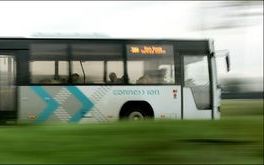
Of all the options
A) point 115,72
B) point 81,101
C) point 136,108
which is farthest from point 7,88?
point 136,108

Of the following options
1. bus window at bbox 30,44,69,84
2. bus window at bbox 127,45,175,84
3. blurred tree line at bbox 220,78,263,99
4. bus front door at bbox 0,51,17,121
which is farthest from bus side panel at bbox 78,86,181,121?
blurred tree line at bbox 220,78,263,99

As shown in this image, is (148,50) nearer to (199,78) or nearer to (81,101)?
(199,78)

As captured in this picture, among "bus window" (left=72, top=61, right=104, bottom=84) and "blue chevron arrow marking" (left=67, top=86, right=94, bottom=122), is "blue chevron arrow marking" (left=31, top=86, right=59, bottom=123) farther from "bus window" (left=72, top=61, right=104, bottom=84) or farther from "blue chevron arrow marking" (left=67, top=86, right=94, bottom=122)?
"bus window" (left=72, top=61, right=104, bottom=84)

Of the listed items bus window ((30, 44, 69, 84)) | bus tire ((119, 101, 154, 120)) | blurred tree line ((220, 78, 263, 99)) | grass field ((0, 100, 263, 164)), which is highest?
bus window ((30, 44, 69, 84))

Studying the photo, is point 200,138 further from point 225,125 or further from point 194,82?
point 194,82

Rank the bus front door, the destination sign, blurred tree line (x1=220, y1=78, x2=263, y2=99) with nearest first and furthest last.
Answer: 1. blurred tree line (x1=220, y1=78, x2=263, y2=99)
2. the bus front door
3. the destination sign

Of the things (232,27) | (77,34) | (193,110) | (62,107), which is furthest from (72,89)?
(232,27)

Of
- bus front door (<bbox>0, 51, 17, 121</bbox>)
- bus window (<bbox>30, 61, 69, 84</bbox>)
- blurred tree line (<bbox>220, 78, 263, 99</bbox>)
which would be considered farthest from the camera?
bus window (<bbox>30, 61, 69, 84</bbox>)

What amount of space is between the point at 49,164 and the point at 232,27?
2004 millimetres

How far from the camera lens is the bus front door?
49.7 ft

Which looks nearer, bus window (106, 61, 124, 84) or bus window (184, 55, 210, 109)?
bus window (106, 61, 124, 84)

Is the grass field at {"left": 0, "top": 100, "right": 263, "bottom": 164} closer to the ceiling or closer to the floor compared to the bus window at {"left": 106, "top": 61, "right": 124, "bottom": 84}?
closer to the floor

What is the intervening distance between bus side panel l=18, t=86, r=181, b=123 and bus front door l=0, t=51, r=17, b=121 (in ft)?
0.67

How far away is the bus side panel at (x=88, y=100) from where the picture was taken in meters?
15.3
